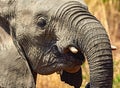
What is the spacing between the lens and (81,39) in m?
3.56

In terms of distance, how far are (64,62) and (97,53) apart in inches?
12.5

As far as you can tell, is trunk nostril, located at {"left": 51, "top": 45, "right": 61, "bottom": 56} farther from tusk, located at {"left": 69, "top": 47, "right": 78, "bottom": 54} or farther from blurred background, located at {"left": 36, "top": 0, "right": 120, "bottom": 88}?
blurred background, located at {"left": 36, "top": 0, "right": 120, "bottom": 88}

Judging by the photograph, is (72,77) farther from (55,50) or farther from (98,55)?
(98,55)

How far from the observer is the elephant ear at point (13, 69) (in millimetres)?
3953

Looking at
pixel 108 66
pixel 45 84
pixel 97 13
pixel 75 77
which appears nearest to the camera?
pixel 108 66

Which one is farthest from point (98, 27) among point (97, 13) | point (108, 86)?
point (97, 13)

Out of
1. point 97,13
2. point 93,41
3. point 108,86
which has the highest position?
point 97,13

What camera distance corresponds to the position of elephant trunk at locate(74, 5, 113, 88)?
3.47 m

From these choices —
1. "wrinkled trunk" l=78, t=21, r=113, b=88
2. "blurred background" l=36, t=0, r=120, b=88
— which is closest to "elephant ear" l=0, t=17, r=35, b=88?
"wrinkled trunk" l=78, t=21, r=113, b=88

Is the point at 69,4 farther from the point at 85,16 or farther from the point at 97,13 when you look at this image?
the point at 97,13

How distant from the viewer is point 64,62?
3.74 meters

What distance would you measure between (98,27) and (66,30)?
8.7 inches

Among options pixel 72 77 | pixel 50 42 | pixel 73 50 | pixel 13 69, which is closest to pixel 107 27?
pixel 72 77

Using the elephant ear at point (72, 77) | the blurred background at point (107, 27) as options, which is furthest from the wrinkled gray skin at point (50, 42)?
the blurred background at point (107, 27)
